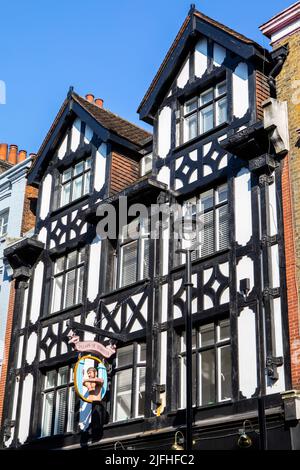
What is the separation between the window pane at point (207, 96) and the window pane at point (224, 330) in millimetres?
6228

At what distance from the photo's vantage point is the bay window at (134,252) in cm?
2084

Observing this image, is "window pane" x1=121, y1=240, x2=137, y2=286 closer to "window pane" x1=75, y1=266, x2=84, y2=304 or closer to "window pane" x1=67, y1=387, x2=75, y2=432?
"window pane" x1=75, y1=266, x2=84, y2=304

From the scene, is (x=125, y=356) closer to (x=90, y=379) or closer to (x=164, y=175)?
(x=90, y=379)

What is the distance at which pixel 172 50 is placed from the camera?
2238 cm

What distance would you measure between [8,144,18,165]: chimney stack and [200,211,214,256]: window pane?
47.5 feet

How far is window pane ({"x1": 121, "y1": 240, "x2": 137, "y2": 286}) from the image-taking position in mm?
21125

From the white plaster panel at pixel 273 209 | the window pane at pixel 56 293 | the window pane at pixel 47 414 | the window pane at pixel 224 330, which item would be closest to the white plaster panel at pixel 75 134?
the window pane at pixel 56 293

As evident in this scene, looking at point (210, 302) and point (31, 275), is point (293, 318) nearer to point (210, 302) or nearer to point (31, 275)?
point (210, 302)

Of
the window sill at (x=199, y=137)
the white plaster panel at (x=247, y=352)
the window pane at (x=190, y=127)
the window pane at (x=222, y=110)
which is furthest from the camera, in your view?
the window pane at (x=190, y=127)

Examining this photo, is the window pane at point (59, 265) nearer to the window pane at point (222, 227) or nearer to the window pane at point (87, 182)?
the window pane at point (87, 182)

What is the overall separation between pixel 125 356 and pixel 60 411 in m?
2.71

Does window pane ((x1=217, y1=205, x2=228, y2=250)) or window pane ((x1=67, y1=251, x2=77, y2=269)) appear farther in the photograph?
window pane ((x1=67, y1=251, x2=77, y2=269))

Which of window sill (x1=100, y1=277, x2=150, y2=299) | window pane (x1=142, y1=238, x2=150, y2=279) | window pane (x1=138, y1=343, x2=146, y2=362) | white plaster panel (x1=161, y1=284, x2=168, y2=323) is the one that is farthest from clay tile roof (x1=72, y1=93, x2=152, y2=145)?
window pane (x1=138, y1=343, x2=146, y2=362)

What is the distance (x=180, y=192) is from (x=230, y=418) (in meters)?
6.27
